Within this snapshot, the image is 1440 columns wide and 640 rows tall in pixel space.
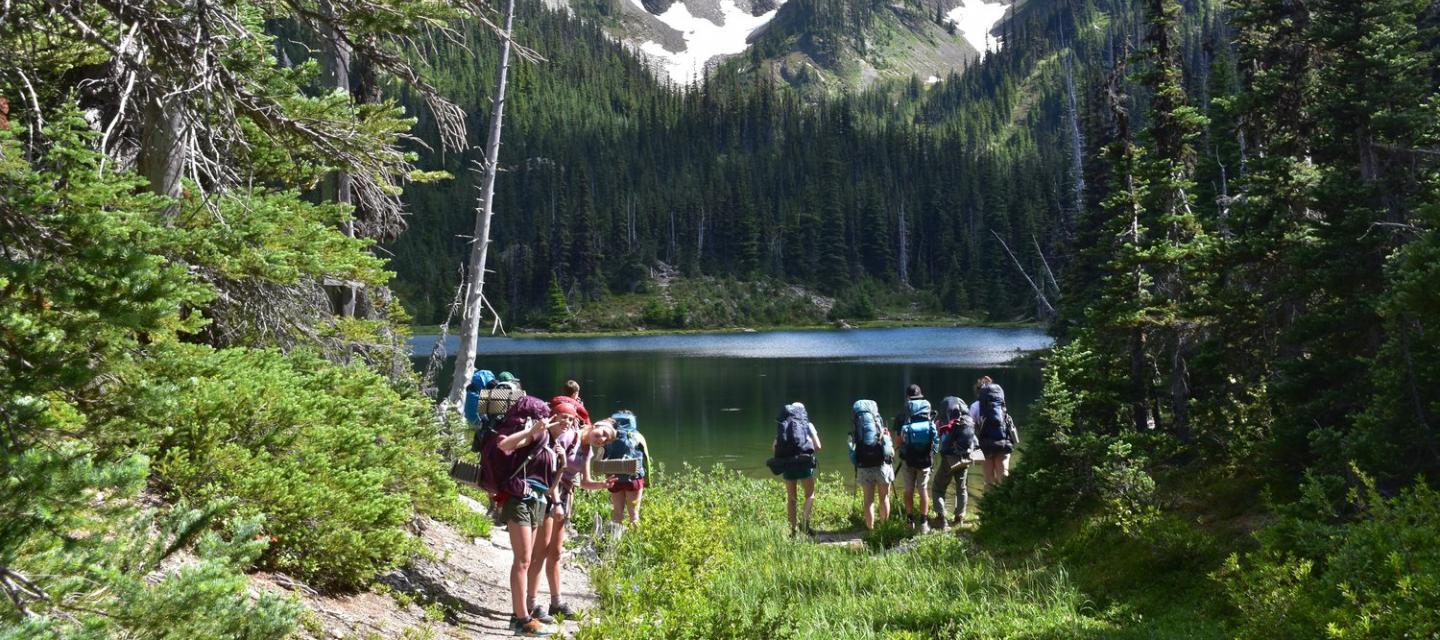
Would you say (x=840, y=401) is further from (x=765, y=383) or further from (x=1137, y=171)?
(x=1137, y=171)

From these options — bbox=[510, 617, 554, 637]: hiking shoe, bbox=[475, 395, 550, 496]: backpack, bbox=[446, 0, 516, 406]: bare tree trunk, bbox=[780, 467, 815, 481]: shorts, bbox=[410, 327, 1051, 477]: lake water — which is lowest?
bbox=[410, 327, 1051, 477]: lake water

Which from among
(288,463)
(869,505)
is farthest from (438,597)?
(869,505)

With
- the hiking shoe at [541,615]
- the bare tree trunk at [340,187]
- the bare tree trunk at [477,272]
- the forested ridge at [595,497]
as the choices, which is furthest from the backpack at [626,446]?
the bare tree trunk at [477,272]

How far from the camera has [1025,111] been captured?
17612 centimetres

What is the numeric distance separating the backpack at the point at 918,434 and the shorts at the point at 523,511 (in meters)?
6.13

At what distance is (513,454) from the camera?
6699 mm

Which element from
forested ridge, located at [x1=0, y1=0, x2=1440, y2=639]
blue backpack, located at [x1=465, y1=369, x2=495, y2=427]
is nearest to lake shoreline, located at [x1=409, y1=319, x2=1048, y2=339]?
forested ridge, located at [x1=0, y1=0, x2=1440, y2=639]

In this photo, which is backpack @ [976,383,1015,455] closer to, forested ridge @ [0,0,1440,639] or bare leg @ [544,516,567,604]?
forested ridge @ [0,0,1440,639]

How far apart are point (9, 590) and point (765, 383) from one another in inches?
1576

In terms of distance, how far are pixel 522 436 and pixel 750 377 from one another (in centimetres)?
3874

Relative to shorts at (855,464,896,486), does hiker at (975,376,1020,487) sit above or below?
above

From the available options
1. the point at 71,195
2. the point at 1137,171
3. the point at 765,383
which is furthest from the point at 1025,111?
the point at 71,195

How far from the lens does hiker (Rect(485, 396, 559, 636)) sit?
6.57 meters

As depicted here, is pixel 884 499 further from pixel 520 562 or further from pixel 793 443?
pixel 520 562
